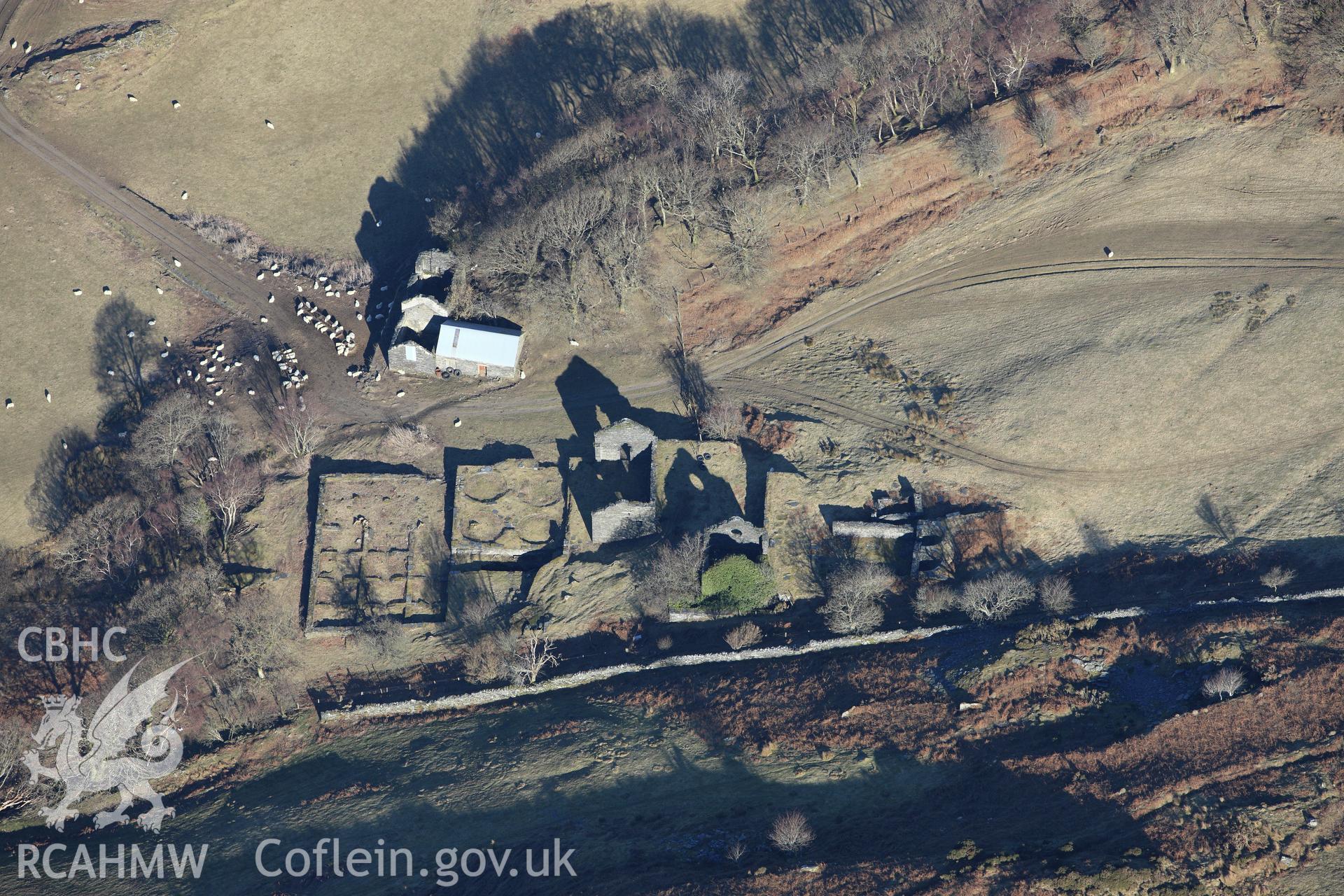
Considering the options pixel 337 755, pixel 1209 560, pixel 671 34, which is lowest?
pixel 1209 560

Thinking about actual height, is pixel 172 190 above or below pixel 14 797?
above

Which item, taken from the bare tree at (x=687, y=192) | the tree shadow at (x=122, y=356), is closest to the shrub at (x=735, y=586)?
the bare tree at (x=687, y=192)

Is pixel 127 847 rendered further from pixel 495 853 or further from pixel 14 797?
pixel 495 853

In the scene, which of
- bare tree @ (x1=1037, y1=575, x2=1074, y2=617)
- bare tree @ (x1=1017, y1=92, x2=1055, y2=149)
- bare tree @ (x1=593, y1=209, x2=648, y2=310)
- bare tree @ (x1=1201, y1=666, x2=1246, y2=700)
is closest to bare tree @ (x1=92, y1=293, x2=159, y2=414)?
bare tree @ (x1=593, y1=209, x2=648, y2=310)

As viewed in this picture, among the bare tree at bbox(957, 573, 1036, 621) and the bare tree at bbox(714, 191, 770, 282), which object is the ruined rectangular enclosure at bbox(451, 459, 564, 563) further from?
the bare tree at bbox(957, 573, 1036, 621)

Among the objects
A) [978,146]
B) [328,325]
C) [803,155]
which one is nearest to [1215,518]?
[978,146]

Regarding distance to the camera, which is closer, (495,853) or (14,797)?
(495,853)

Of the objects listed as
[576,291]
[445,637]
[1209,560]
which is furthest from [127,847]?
[1209,560]
